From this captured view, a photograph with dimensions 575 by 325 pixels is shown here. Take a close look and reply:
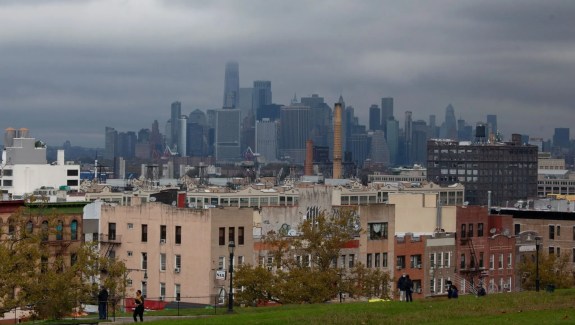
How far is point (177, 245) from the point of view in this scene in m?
99.4

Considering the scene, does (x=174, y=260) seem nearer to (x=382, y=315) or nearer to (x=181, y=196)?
(x=181, y=196)

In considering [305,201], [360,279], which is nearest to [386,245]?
[305,201]

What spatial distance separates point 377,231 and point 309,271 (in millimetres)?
18002

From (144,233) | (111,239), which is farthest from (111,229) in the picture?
(144,233)

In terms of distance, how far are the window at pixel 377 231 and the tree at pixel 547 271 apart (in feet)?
43.8

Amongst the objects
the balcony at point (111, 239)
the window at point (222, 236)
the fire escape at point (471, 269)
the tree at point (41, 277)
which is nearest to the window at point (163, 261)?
the balcony at point (111, 239)

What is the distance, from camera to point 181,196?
11850 cm

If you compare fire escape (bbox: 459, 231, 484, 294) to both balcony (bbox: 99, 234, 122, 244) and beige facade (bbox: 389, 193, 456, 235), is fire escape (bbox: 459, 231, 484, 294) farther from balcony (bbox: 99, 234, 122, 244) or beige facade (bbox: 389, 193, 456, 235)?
balcony (bbox: 99, 234, 122, 244)

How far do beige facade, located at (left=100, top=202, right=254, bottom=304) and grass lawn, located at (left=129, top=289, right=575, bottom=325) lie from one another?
3351cm

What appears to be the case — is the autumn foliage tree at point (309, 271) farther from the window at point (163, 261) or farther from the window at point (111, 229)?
the window at point (111, 229)

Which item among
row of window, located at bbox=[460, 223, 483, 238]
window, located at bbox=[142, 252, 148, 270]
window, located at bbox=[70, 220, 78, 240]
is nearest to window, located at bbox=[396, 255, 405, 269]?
row of window, located at bbox=[460, 223, 483, 238]

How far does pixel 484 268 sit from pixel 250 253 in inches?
974

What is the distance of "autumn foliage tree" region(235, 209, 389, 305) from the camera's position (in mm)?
87438

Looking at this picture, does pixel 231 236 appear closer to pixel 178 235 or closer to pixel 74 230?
pixel 178 235
